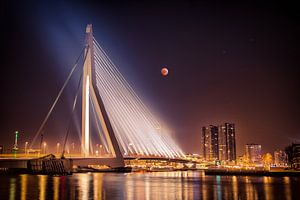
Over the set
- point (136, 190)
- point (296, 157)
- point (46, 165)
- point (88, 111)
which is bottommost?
point (136, 190)

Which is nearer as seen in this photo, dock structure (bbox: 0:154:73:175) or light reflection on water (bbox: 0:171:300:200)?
light reflection on water (bbox: 0:171:300:200)

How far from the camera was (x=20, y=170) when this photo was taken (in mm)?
38062

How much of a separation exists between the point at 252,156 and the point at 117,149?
3670 inches

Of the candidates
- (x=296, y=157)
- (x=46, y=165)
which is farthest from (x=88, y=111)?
(x=296, y=157)

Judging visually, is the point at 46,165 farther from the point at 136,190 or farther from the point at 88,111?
the point at 136,190

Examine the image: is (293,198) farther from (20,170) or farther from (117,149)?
(20,170)

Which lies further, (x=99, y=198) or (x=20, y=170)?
(x=20, y=170)

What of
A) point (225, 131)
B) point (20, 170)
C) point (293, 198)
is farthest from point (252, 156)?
point (293, 198)

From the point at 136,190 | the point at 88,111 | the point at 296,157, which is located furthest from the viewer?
the point at 296,157

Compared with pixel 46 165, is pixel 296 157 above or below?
below

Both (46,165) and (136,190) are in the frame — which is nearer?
(136,190)

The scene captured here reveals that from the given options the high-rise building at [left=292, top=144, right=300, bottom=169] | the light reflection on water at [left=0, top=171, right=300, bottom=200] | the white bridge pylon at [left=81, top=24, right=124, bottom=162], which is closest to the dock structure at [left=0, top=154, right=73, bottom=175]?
the white bridge pylon at [left=81, top=24, right=124, bottom=162]

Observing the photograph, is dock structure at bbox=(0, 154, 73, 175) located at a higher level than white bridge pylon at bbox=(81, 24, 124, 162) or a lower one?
lower

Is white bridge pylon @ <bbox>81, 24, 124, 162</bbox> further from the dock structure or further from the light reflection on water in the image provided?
the light reflection on water
